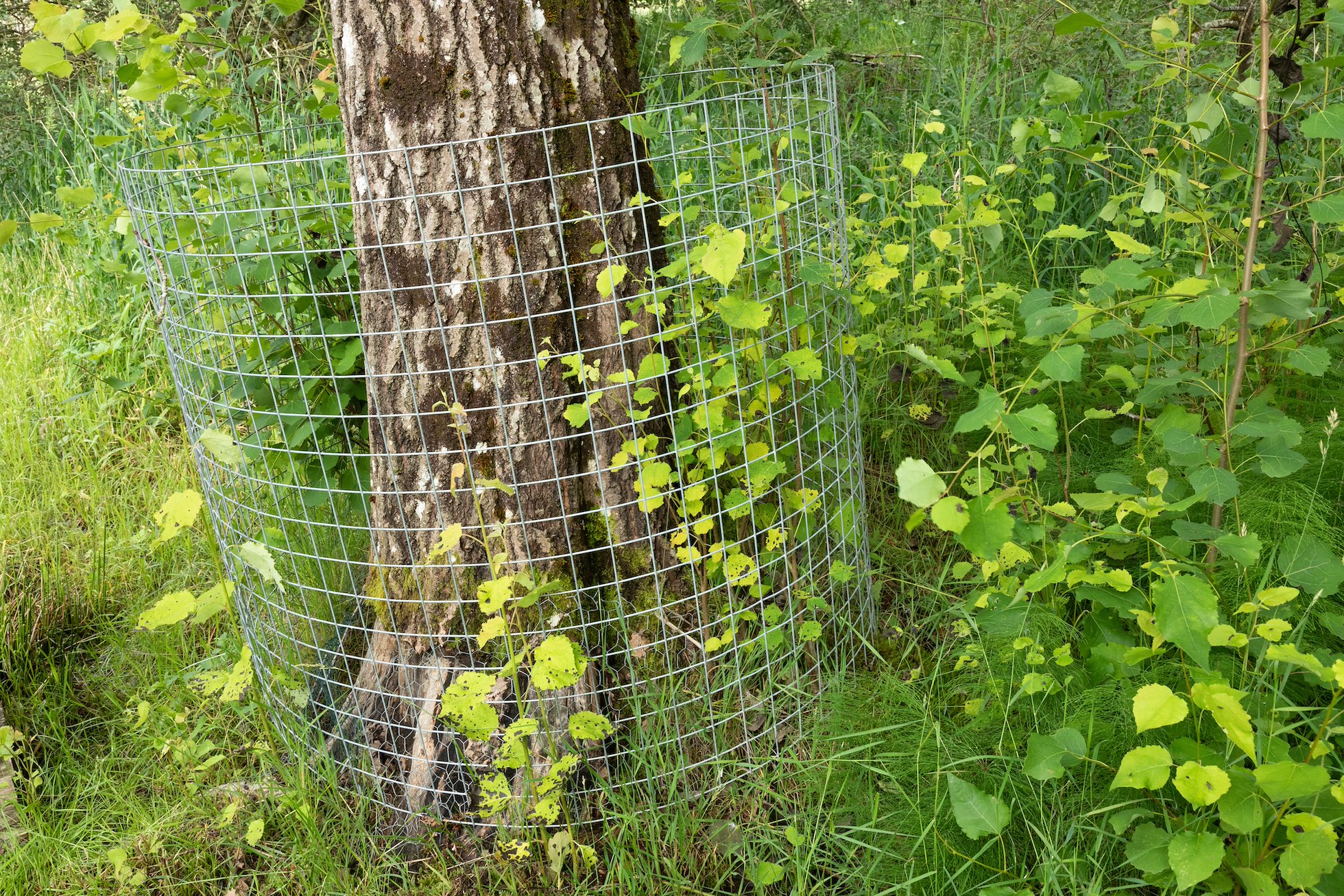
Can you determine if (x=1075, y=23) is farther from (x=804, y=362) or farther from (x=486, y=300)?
(x=486, y=300)

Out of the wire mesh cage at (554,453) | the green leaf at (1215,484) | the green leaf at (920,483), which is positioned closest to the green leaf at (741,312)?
the wire mesh cage at (554,453)

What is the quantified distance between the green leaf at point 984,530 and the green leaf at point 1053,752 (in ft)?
1.07

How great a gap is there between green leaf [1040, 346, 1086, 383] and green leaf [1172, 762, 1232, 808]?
62 cm

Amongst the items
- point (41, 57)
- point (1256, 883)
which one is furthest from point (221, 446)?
point (1256, 883)

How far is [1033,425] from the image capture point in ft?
4.99

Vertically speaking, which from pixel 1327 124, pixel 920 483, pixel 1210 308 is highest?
pixel 1327 124

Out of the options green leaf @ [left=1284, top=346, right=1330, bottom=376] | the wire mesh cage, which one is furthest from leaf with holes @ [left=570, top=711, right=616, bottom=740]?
green leaf @ [left=1284, top=346, right=1330, bottom=376]

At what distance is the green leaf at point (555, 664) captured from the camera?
1.58m

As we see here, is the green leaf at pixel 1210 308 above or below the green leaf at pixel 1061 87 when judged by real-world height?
below

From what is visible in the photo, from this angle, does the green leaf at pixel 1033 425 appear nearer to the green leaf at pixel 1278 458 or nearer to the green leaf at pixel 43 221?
the green leaf at pixel 1278 458

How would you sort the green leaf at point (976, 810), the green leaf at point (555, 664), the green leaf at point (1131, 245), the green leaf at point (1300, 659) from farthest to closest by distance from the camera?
the green leaf at point (1131, 245) → the green leaf at point (555, 664) → the green leaf at point (976, 810) → the green leaf at point (1300, 659)

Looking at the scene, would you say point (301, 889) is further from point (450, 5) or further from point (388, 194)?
point (450, 5)

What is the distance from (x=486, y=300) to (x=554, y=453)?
13.0 inches

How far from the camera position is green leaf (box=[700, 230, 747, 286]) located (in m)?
1.54
